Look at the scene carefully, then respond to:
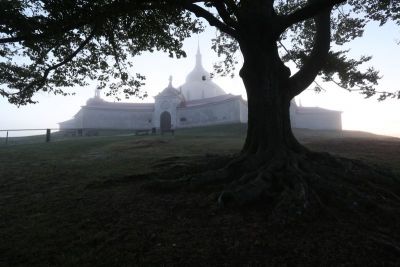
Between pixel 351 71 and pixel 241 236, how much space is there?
10.3 m

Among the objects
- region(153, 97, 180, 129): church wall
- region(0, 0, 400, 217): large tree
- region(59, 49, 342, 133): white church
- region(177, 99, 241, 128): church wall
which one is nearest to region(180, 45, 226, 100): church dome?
region(59, 49, 342, 133): white church

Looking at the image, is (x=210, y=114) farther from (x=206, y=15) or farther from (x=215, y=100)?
(x=206, y=15)

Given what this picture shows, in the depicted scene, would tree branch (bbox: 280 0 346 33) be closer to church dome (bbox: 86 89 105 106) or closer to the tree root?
the tree root

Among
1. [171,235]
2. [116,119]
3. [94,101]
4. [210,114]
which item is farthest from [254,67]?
[94,101]

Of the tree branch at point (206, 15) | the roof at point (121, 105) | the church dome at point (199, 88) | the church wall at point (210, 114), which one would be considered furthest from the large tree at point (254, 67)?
the church dome at point (199, 88)

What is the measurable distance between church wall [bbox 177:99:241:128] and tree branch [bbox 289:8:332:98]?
3764 cm

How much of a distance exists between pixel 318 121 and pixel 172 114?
2971 cm

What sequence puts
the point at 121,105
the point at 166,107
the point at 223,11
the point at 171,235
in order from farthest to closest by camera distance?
1. the point at 121,105
2. the point at 166,107
3. the point at 223,11
4. the point at 171,235

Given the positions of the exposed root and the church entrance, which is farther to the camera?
the church entrance

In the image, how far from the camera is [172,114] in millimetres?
53875

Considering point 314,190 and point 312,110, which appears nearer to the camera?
point 314,190

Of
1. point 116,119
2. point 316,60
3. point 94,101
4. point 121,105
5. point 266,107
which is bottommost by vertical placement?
point 266,107

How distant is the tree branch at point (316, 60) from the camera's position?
932 centimetres

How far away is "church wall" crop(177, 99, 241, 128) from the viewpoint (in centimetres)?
4788
